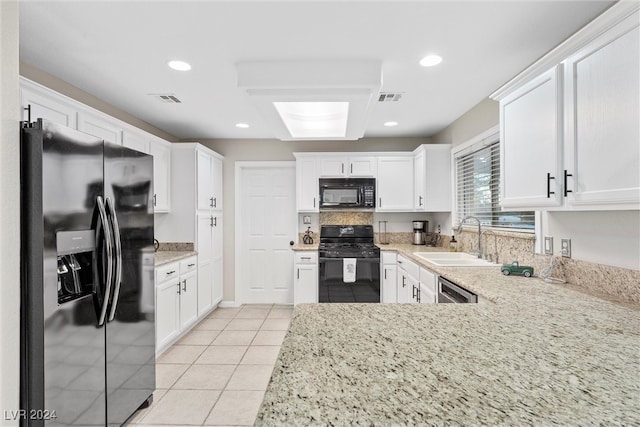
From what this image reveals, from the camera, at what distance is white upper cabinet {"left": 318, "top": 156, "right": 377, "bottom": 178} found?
4.24m

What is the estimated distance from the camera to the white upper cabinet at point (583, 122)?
1223 millimetres

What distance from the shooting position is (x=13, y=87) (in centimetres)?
122

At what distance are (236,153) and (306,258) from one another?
1865 mm

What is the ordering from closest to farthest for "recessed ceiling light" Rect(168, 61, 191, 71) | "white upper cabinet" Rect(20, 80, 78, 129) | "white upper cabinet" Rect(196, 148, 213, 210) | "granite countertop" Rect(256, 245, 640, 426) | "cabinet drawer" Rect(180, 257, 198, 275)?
"granite countertop" Rect(256, 245, 640, 426), "white upper cabinet" Rect(20, 80, 78, 129), "recessed ceiling light" Rect(168, 61, 191, 71), "cabinet drawer" Rect(180, 257, 198, 275), "white upper cabinet" Rect(196, 148, 213, 210)

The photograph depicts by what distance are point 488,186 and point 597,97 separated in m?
1.77

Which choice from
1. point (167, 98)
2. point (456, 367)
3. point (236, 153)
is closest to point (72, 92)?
point (167, 98)

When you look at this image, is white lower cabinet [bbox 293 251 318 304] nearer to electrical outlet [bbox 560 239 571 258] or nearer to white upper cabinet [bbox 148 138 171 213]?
white upper cabinet [bbox 148 138 171 213]

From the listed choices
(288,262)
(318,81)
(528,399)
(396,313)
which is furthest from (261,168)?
(528,399)

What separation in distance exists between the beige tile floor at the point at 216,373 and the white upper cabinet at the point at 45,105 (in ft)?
6.65

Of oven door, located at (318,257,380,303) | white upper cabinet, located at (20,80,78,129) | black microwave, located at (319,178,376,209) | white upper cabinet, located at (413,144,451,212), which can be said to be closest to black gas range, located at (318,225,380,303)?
oven door, located at (318,257,380,303)

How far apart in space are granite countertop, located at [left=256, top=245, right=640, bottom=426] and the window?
1.42 meters

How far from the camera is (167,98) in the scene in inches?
116

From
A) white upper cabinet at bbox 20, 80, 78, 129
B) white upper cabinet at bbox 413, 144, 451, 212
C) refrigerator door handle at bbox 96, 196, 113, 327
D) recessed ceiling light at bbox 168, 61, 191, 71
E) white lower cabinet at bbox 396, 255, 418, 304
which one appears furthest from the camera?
white upper cabinet at bbox 413, 144, 451, 212

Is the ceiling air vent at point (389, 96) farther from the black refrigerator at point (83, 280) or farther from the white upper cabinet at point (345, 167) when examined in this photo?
the black refrigerator at point (83, 280)
